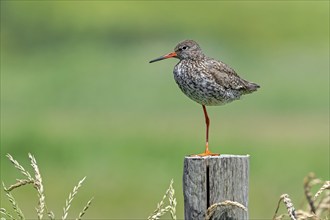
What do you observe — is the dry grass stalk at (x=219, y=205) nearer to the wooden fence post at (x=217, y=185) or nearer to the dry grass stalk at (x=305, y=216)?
the wooden fence post at (x=217, y=185)

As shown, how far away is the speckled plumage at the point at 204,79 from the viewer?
7.45 meters

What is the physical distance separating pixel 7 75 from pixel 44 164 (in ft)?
41.9

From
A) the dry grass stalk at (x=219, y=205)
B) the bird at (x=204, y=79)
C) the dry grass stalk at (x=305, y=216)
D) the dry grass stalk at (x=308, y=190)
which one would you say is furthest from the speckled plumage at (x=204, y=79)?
the dry grass stalk at (x=305, y=216)

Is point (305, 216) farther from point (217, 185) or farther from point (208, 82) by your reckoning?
point (208, 82)

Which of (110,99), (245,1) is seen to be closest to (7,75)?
(110,99)

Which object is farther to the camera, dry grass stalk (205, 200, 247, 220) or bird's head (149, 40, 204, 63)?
bird's head (149, 40, 204, 63)

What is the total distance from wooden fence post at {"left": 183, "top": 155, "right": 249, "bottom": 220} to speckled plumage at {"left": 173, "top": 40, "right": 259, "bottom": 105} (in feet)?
7.33

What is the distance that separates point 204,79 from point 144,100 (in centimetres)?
1866

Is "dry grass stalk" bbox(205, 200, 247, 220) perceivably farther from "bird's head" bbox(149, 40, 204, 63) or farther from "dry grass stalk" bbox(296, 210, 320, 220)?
"bird's head" bbox(149, 40, 204, 63)

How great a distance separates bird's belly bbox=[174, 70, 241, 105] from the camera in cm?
741

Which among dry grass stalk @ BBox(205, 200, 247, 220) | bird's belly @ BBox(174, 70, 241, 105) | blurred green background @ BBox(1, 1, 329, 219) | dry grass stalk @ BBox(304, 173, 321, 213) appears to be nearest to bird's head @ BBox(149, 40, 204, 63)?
bird's belly @ BBox(174, 70, 241, 105)

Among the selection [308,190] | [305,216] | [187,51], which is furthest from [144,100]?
[305,216]

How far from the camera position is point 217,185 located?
5.13 meters

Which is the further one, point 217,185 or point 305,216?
point 217,185
